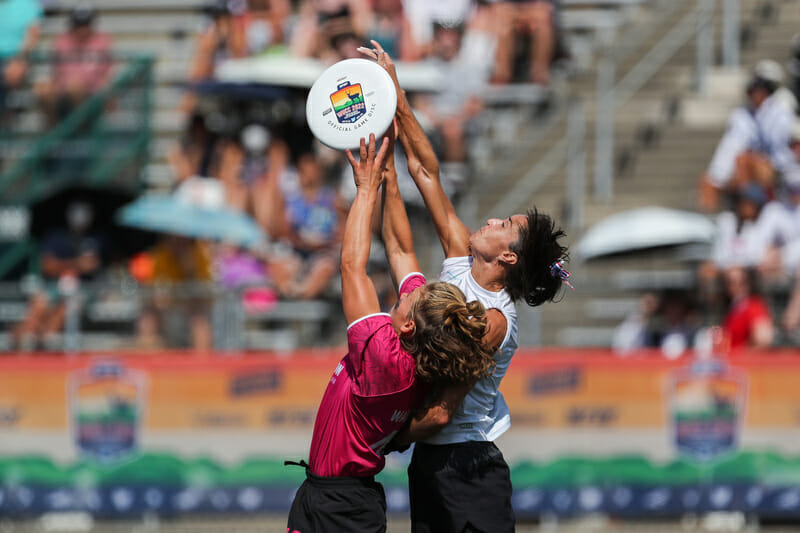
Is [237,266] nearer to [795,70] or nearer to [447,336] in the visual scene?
[795,70]

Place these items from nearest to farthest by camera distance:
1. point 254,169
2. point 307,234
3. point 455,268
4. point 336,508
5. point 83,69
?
point 336,508 → point 455,268 → point 307,234 → point 254,169 → point 83,69

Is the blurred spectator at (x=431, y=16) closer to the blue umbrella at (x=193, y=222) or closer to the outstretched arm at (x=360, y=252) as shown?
the blue umbrella at (x=193, y=222)

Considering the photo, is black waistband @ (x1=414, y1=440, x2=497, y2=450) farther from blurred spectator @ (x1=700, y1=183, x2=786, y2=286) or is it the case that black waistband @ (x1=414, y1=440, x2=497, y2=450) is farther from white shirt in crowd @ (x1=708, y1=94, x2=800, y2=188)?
white shirt in crowd @ (x1=708, y1=94, x2=800, y2=188)

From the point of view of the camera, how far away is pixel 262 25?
1177 centimetres

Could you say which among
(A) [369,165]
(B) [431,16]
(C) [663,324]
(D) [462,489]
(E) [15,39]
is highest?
(E) [15,39]

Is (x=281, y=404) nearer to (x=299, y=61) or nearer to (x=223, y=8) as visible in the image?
(x=299, y=61)

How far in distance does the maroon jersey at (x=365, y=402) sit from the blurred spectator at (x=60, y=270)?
5147 millimetres

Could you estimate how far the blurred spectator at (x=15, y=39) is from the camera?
38.9 feet

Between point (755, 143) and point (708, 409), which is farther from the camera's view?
point (755, 143)

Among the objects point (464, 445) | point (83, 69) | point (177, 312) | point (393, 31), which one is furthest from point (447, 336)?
point (83, 69)

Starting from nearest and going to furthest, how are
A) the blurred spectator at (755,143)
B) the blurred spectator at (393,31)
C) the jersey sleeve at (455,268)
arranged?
1. the jersey sleeve at (455,268)
2. the blurred spectator at (755,143)
3. the blurred spectator at (393,31)

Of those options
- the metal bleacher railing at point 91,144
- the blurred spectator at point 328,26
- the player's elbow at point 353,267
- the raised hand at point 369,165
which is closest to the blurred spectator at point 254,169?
the blurred spectator at point 328,26

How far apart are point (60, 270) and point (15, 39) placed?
11.2 ft

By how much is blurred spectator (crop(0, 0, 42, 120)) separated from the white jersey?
851 cm
